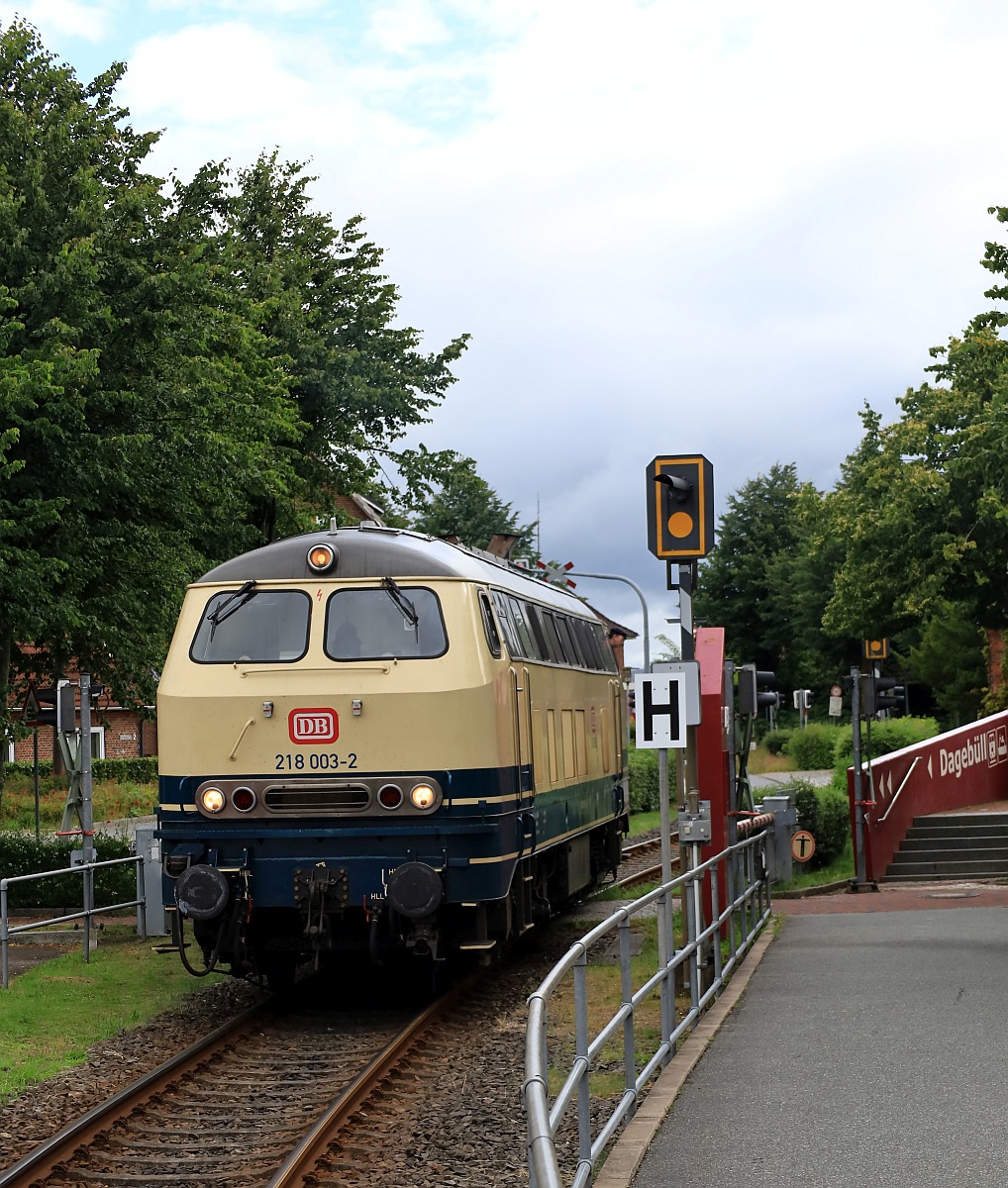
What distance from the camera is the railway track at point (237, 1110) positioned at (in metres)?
8.26

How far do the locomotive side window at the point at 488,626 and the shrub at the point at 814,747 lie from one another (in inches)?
1313

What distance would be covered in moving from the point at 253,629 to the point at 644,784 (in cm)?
3055

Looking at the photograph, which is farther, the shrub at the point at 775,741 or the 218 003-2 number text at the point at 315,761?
the shrub at the point at 775,741

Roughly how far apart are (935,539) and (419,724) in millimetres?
31795

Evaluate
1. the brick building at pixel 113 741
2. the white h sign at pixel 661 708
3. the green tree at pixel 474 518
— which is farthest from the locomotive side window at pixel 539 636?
the green tree at pixel 474 518

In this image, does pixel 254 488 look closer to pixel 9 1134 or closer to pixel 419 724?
pixel 419 724

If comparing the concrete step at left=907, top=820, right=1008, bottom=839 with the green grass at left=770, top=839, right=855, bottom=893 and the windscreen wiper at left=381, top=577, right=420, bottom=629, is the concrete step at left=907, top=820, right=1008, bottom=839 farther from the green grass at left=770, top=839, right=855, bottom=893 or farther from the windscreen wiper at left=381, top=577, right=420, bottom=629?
the windscreen wiper at left=381, top=577, right=420, bottom=629

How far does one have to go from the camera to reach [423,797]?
11.9 metres

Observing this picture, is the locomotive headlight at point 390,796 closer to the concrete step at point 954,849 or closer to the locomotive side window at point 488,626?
the locomotive side window at point 488,626

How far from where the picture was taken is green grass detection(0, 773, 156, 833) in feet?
122

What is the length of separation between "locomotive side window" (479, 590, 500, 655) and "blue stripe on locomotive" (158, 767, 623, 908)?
101 centimetres

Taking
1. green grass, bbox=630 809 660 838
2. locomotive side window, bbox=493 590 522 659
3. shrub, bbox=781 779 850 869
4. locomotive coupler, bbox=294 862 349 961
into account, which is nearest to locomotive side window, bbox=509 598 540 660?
locomotive side window, bbox=493 590 522 659

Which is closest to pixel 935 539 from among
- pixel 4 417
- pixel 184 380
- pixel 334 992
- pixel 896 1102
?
pixel 184 380

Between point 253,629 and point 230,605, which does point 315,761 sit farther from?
point 230,605
